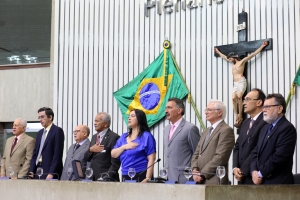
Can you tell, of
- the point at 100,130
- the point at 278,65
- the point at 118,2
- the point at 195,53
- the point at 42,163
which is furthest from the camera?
the point at 118,2

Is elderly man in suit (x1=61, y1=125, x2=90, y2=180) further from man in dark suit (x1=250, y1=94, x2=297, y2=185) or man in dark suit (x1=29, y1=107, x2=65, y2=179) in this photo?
man in dark suit (x1=250, y1=94, x2=297, y2=185)

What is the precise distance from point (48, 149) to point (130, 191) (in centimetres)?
230

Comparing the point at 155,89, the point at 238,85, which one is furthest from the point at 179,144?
the point at 155,89

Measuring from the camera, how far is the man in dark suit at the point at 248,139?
473 centimetres

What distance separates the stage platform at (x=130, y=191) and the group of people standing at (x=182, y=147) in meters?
0.44

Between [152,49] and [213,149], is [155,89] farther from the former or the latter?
[213,149]

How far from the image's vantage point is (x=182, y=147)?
17.3 feet

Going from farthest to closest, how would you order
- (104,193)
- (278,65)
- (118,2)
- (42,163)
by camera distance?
(118,2)
(278,65)
(42,163)
(104,193)

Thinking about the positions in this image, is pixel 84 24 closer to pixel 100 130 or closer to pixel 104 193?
pixel 100 130

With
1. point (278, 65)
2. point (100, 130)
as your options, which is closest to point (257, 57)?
point (278, 65)

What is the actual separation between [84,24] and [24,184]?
4354 mm

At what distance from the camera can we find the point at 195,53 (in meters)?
7.84

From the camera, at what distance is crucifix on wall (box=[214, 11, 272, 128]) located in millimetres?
7148

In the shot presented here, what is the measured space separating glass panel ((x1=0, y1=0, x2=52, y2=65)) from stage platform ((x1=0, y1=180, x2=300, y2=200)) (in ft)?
15.8
